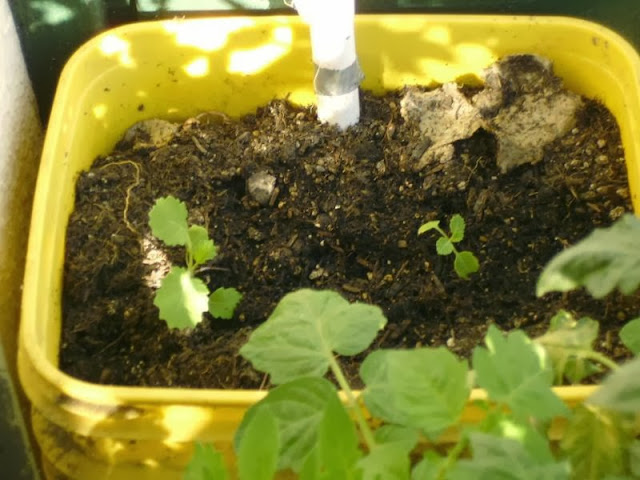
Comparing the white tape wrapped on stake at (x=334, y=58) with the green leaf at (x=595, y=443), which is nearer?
the green leaf at (x=595, y=443)

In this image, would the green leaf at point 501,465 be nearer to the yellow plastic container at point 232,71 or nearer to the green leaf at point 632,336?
the green leaf at point 632,336

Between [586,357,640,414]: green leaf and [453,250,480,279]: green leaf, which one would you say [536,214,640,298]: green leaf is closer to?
[586,357,640,414]: green leaf

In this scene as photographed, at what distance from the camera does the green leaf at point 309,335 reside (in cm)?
72

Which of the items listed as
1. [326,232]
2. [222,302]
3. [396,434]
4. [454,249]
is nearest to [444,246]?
[454,249]

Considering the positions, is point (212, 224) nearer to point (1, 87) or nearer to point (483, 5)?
point (1, 87)

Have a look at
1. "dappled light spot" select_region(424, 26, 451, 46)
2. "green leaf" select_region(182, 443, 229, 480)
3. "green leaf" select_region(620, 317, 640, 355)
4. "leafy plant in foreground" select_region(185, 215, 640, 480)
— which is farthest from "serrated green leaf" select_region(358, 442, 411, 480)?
"dappled light spot" select_region(424, 26, 451, 46)

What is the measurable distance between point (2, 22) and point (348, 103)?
476 millimetres

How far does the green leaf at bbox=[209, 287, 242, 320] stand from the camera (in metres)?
1.01

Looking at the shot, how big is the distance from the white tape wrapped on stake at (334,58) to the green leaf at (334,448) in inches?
24.4

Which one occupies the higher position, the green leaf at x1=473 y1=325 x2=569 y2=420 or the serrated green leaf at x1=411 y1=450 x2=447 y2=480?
the green leaf at x1=473 y1=325 x2=569 y2=420

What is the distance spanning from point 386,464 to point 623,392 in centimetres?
18

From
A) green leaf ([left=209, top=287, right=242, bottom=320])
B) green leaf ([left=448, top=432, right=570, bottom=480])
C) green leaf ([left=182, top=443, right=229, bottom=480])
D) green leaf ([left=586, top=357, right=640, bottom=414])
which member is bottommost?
green leaf ([left=209, top=287, right=242, bottom=320])

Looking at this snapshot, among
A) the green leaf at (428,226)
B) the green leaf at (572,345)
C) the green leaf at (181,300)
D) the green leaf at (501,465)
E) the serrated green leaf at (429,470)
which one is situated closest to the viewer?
the green leaf at (501,465)

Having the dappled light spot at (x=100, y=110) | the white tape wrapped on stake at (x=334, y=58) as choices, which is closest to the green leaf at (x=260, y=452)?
the white tape wrapped on stake at (x=334, y=58)
